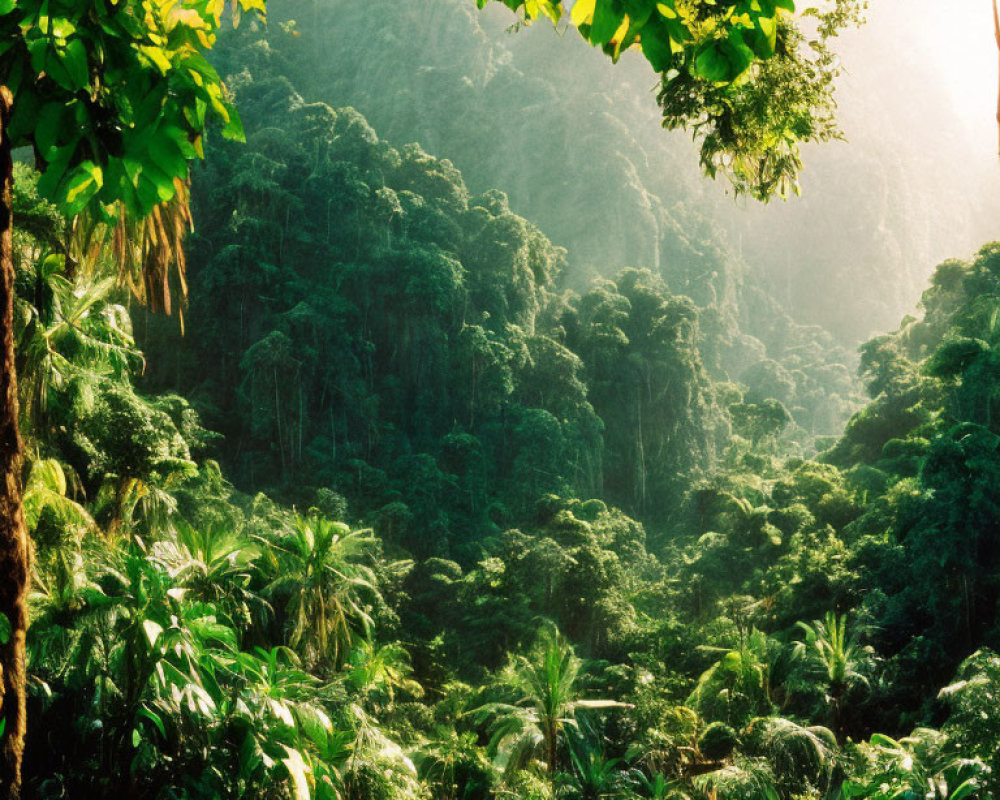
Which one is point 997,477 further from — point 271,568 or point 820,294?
point 820,294

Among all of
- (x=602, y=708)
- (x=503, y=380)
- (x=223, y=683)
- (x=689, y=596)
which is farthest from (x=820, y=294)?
(x=223, y=683)

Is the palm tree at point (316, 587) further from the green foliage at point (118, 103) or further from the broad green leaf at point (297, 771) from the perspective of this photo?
the green foliage at point (118, 103)

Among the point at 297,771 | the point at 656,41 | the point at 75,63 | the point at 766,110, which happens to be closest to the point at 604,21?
the point at 656,41

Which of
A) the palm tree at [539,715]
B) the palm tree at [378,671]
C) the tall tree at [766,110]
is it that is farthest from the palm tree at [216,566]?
the tall tree at [766,110]

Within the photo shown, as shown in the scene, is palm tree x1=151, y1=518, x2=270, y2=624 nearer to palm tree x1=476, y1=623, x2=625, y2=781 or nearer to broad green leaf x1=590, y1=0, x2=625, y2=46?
palm tree x1=476, y1=623, x2=625, y2=781

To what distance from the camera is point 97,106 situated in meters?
1.57

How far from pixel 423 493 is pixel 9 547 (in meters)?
24.5

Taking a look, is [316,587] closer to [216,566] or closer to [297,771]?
[216,566]

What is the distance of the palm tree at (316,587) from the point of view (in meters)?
13.6

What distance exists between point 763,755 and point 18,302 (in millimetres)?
11665

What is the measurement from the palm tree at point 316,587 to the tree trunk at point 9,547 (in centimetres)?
1256

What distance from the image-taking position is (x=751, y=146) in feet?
9.83

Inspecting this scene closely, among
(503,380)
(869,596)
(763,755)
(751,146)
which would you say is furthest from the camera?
(503,380)

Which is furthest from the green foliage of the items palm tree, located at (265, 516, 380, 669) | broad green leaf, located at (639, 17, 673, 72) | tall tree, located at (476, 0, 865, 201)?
palm tree, located at (265, 516, 380, 669)
